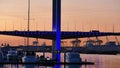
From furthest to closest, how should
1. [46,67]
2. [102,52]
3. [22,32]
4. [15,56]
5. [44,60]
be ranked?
[102,52] → [22,32] → [15,56] → [44,60] → [46,67]

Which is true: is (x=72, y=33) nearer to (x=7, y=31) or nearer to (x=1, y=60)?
(x=7, y=31)

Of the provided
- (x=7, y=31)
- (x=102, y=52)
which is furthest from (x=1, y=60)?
(x=102, y=52)

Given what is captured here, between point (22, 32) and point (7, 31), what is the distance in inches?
175

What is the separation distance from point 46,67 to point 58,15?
23502mm

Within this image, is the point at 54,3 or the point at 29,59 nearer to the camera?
the point at 29,59

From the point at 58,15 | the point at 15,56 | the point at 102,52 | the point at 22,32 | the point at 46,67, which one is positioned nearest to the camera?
the point at 46,67

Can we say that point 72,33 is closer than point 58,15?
No

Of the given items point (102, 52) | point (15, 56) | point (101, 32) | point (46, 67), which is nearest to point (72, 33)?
point (101, 32)

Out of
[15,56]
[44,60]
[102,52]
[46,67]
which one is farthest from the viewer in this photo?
[102,52]

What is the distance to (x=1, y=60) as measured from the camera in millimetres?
64312

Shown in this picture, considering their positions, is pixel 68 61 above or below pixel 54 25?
below

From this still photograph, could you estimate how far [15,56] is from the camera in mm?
68562

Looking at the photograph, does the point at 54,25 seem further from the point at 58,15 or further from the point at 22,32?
the point at 22,32

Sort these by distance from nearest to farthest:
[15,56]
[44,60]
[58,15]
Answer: [44,60] < [15,56] < [58,15]
